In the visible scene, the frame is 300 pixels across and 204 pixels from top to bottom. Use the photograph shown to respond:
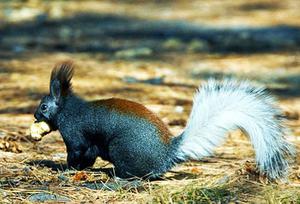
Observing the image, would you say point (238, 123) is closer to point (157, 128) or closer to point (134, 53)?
point (157, 128)

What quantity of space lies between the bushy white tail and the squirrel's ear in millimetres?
1034

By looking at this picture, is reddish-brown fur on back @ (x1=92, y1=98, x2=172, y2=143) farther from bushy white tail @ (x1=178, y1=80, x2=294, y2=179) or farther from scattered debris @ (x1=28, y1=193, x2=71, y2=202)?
scattered debris @ (x1=28, y1=193, x2=71, y2=202)

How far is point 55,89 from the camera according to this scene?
5.46 meters

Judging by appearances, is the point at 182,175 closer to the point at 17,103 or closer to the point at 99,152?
the point at 99,152

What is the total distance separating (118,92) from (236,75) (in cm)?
189

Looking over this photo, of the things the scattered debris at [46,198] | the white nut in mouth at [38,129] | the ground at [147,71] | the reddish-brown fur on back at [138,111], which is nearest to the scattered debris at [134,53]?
the ground at [147,71]

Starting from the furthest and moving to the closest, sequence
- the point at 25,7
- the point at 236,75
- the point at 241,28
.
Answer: the point at 25,7
the point at 241,28
the point at 236,75

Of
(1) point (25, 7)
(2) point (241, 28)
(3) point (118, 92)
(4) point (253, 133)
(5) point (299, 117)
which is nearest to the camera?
(4) point (253, 133)

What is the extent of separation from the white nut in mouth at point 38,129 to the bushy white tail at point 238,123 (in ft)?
3.62

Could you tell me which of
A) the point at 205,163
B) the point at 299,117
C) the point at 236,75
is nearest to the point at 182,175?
the point at 205,163

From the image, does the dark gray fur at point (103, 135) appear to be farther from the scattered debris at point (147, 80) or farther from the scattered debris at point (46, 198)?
the scattered debris at point (147, 80)

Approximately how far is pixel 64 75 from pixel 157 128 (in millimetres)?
→ 842

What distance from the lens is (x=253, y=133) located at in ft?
15.4

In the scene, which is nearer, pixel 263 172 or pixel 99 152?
pixel 263 172
